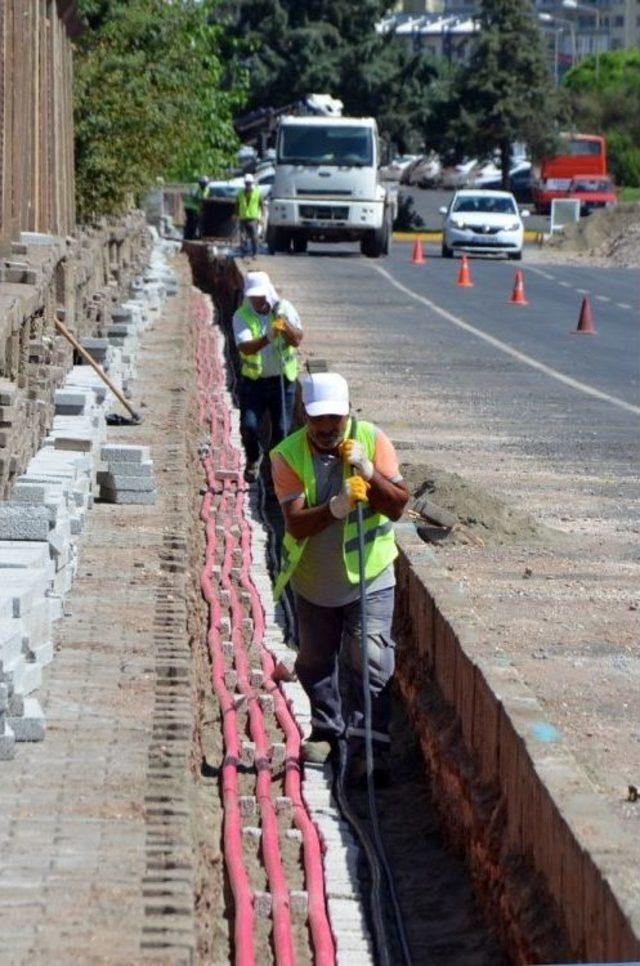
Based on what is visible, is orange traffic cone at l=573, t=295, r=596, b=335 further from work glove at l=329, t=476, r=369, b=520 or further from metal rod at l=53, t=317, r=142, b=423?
work glove at l=329, t=476, r=369, b=520

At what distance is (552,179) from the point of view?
85625 millimetres

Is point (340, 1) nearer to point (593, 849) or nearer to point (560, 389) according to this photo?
point (560, 389)

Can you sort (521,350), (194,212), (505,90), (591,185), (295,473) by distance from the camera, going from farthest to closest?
(505,90) → (591,185) → (194,212) → (521,350) → (295,473)

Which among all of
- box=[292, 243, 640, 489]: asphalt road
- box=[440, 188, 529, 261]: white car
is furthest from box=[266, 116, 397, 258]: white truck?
box=[440, 188, 529, 261]: white car

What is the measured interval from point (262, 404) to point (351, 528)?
8.11 meters

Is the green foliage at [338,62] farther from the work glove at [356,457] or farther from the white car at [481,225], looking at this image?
the work glove at [356,457]

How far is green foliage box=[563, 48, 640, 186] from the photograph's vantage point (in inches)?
4001

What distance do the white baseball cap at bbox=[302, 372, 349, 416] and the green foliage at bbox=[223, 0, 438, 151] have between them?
75.9m

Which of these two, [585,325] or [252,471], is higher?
[585,325]

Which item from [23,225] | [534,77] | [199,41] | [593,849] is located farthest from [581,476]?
[534,77]

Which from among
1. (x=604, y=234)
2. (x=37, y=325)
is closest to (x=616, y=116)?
(x=604, y=234)

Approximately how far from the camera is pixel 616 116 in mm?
108000

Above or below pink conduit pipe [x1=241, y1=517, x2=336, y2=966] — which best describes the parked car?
above

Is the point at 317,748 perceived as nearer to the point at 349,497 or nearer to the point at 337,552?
the point at 337,552
